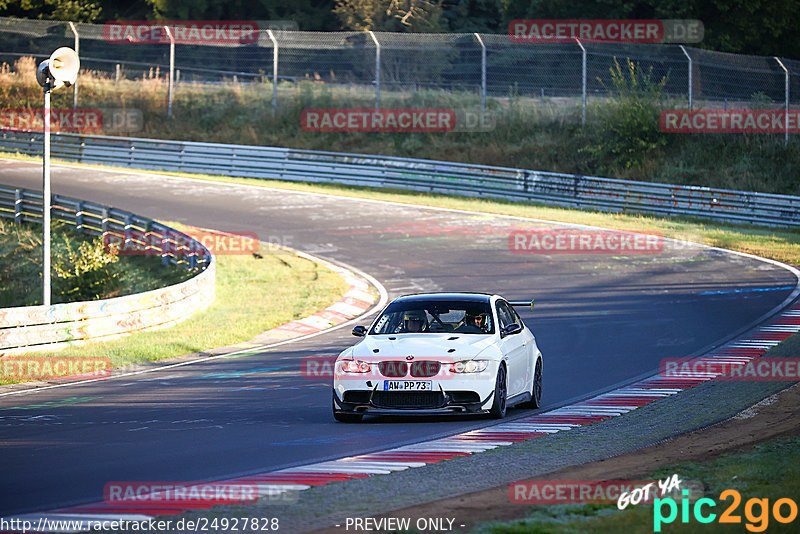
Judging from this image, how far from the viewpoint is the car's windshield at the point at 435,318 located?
12.0 m

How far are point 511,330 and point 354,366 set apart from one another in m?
1.94

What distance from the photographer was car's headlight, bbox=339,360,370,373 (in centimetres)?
1118

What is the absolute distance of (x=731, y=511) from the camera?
664 cm

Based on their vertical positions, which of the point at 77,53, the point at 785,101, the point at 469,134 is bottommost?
the point at 469,134

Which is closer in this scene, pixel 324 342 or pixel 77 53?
pixel 324 342

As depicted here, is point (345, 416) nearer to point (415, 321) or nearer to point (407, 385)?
point (407, 385)

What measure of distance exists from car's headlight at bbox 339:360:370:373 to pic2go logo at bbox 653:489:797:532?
467 centimetres

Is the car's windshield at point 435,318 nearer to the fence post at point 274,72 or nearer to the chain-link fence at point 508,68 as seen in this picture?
the chain-link fence at point 508,68

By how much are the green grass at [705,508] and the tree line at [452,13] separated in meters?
46.0

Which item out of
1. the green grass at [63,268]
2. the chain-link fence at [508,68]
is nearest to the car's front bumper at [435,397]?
the green grass at [63,268]

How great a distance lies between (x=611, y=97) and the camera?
40.3 m

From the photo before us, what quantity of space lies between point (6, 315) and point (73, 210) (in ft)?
50.8

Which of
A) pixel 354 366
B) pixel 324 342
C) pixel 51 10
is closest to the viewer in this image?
pixel 354 366

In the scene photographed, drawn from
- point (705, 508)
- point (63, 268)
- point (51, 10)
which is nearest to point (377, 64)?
point (63, 268)
